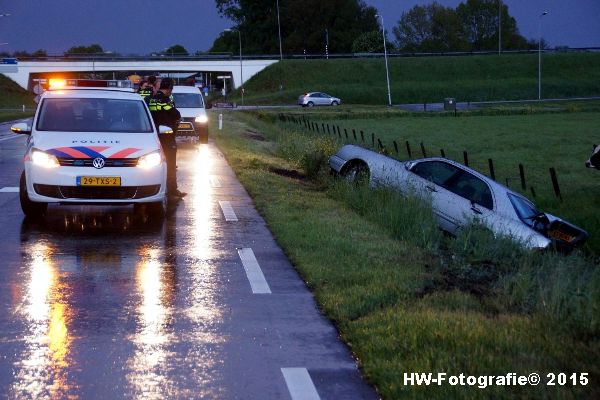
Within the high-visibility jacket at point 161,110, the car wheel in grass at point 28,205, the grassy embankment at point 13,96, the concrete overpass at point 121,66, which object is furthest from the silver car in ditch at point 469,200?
the concrete overpass at point 121,66

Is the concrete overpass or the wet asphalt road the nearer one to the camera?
the wet asphalt road

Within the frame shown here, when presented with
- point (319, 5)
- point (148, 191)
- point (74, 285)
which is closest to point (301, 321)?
point (74, 285)

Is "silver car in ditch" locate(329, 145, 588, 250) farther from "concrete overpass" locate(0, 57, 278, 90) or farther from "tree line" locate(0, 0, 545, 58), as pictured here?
"tree line" locate(0, 0, 545, 58)

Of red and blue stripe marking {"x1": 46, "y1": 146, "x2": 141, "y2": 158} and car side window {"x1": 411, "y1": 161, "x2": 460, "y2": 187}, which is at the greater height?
red and blue stripe marking {"x1": 46, "y1": 146, "x2": 141, "y2": 158}

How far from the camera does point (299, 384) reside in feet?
18.3

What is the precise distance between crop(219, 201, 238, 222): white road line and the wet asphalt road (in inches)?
20.2

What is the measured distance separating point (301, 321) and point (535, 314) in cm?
182

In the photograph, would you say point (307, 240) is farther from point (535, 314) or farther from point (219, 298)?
point (535, 314)

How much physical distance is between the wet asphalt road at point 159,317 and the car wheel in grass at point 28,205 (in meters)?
0.17

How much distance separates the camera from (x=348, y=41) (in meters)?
130

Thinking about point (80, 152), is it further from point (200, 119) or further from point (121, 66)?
point (121, 66)

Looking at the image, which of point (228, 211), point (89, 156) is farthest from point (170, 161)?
point (89, 156)

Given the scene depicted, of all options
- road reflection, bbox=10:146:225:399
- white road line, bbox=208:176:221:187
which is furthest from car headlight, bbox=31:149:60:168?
white road line, bbox=208:176:221:187

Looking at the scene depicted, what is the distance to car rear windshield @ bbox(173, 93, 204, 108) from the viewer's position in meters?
31.1
